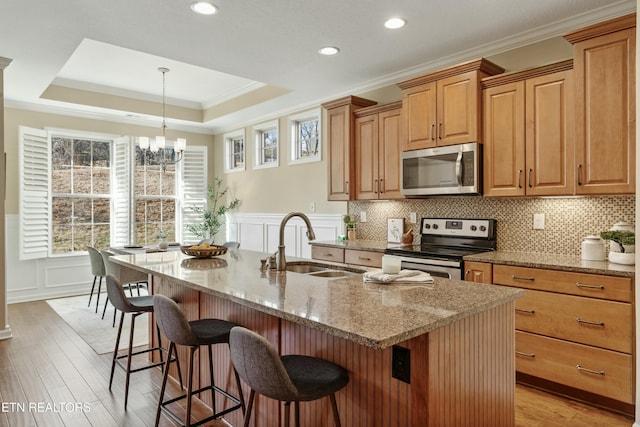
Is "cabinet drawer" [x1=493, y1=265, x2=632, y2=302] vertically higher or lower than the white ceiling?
lower

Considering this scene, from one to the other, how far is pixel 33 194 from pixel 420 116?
5199 millimetres

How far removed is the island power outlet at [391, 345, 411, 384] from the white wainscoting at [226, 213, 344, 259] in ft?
Answer: 11.5

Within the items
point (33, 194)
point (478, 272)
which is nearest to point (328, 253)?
point (478, 272)

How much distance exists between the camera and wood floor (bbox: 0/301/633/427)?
2498 millimetres

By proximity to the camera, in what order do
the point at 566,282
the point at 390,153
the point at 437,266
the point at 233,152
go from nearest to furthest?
the point at 566,282 < the point at 437,266 < the point at 390,153 < the point at 233,152

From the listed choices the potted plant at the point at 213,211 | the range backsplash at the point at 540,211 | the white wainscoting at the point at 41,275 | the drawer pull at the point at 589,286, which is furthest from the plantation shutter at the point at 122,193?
the drawer pull at the point at 589,286

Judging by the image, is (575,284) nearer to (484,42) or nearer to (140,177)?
(484,42)

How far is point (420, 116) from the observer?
3.79m

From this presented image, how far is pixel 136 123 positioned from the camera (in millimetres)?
6633

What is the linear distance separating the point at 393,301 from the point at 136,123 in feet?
20.3

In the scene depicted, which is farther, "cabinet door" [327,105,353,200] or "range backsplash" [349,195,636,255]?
"cabinet door" [327,105,353,200]

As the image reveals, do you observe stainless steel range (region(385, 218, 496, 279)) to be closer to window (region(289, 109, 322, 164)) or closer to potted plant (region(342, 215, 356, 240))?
potted plant (region(342, 215, 356, 240))

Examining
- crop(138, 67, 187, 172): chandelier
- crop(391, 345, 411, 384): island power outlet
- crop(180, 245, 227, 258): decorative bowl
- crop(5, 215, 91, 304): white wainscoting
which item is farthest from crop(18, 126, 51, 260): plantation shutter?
crop(391, 345, 411, 384): island power outlet

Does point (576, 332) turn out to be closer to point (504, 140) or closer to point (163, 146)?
point (504, 140)
